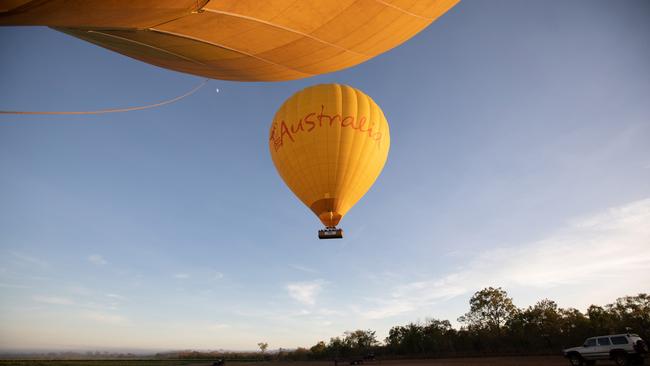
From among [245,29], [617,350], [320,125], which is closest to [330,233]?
[320,125]

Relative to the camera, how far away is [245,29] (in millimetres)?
5789

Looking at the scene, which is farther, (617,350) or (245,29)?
(617,350)

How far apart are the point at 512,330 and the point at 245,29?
194ft

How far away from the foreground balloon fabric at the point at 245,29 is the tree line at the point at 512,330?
119 feet

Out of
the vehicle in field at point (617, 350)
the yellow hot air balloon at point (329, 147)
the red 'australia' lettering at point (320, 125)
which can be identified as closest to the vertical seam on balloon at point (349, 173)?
the yellow hot air balloon at point (329, 147)

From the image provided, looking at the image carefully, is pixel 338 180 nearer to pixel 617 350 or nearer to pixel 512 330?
pixel 617 350

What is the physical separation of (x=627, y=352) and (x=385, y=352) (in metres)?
49.5

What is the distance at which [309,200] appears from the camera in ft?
71.6

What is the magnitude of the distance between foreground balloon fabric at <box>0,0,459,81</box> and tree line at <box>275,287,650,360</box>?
119 feet

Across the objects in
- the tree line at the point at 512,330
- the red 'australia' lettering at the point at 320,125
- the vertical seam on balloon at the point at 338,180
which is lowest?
the tree line at the point at 512,330

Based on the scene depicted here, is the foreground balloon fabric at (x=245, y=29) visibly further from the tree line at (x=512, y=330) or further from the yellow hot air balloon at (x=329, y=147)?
the tree line at (x=512, y=330)

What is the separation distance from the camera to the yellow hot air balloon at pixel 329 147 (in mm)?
20438

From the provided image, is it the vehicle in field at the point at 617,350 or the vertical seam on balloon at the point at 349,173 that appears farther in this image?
the vertical seam on balloon at the point at 349,173

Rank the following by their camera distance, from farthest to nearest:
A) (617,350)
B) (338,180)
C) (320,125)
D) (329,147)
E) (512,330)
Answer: (512,330) → (338,180) → (320,125) → (329,147) → (617,350)
